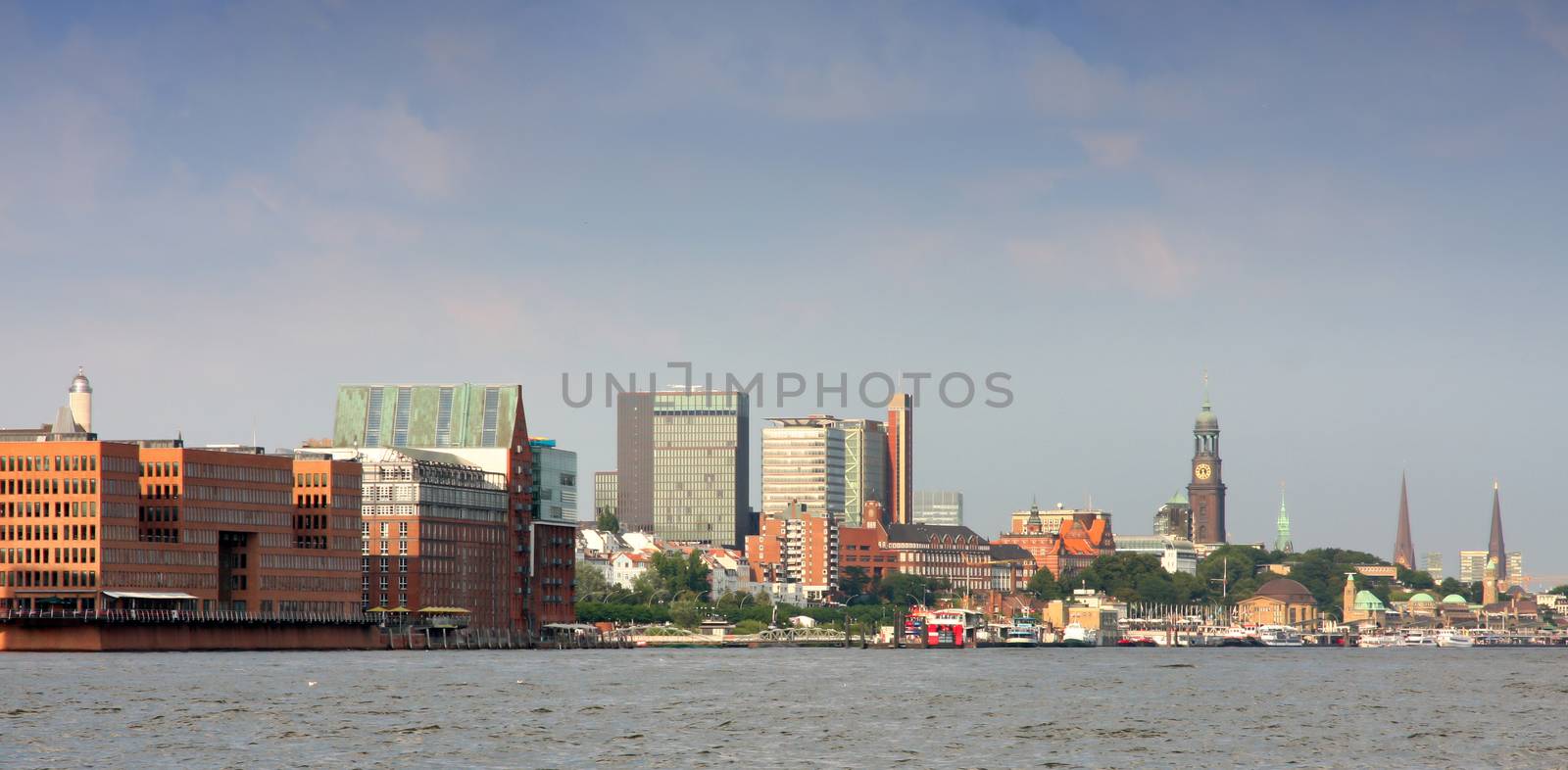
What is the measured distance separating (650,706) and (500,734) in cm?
2325

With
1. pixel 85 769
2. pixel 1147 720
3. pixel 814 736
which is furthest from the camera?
pixel 1147 720

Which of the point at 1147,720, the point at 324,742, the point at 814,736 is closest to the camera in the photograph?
the point at 324,742

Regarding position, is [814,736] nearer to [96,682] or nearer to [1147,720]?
[1147,720]

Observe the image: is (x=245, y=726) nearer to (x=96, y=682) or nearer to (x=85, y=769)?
(x=85, y=769)

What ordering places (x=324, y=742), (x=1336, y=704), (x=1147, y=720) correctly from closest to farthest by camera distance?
1. (x=324, y=742)
2. (x=1147, y=720)
3. (x=1336, y=704)

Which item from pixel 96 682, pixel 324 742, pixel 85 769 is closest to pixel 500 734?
pixel 324 742

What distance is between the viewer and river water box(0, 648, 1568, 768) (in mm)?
93312

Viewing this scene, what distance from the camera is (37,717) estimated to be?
355 ft

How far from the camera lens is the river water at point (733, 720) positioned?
93.3 meters

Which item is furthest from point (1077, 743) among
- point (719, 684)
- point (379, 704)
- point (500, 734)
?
point (719, 684)

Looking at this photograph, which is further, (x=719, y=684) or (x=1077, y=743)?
(x=719, y=684)

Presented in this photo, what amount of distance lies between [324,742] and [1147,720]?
41754mm

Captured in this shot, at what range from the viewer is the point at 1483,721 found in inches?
4663

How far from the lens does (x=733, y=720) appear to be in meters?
114
